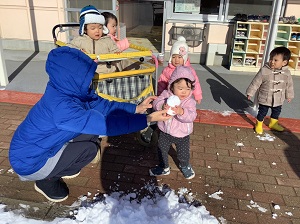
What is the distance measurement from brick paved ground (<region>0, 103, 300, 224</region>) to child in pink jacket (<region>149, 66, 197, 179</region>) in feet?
0.47

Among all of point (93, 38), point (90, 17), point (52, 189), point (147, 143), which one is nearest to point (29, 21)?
point (93, 38)

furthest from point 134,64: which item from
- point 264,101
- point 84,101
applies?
point 264,101

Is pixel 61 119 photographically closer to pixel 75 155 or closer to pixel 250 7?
pixel 75 155

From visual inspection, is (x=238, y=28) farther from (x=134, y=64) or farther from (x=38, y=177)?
(x=38, y=177)

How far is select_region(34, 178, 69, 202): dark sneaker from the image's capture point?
2.66m

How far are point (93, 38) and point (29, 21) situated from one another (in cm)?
485

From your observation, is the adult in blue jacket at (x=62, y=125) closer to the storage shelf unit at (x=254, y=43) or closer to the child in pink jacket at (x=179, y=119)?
the child in pink jacket at (x=179, y=119)

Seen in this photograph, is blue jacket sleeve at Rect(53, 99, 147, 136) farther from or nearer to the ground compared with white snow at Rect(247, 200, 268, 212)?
farther from the ground

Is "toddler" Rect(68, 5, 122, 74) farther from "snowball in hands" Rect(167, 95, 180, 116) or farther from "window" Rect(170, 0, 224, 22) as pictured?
"window" Rect(170, 0, 224, 22)

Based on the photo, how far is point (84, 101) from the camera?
2.52m

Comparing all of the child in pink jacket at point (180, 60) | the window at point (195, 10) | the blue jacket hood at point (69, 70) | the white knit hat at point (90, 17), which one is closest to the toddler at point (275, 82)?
the child in pink jacket at point (180, 60)

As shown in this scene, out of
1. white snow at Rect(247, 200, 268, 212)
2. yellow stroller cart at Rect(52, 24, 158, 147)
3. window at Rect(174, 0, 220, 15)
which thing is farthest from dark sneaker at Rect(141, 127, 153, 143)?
window at Rect(174, 0, 220, 15)

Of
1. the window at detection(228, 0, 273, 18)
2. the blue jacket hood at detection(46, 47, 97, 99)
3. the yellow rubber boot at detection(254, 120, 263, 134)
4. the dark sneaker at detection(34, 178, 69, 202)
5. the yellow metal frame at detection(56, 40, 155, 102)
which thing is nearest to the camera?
the blue jacket hood at detection(46, 47, 97, 99)

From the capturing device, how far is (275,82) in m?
3.93
